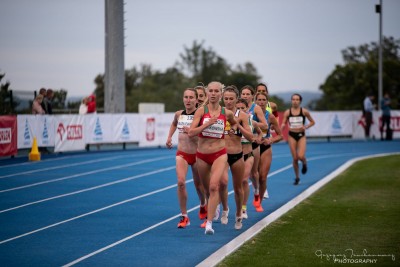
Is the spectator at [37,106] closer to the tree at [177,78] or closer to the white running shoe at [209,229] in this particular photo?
the white running shoe at [209,229]

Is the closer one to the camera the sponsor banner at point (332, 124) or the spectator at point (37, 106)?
the spectator at point (37, 106)

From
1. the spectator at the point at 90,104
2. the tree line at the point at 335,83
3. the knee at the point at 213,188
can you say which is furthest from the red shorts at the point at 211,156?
the tree line at the point at 335,83

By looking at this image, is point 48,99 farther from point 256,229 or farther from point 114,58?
point 256,229

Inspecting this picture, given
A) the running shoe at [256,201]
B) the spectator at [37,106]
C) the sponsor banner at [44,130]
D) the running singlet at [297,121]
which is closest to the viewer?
the running shoe at [256,201]

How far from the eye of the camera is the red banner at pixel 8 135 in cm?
2356

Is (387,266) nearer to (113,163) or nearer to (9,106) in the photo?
(113,163)

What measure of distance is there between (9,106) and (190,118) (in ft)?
52.4

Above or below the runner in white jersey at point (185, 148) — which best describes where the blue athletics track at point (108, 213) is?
below

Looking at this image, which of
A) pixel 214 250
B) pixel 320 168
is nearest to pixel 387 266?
pixel 214 250

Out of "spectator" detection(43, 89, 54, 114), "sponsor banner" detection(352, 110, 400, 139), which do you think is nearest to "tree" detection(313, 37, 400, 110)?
"sponsor banner" detection(352, 110, 400, 139)

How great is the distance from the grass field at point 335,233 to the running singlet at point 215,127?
5.25 ft

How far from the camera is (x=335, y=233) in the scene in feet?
36.6

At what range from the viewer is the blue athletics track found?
974 cm

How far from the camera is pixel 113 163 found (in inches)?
993
